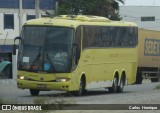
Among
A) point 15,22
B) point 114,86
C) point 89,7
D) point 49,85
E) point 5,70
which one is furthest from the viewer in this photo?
point 15,22

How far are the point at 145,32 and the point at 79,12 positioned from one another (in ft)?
64.3

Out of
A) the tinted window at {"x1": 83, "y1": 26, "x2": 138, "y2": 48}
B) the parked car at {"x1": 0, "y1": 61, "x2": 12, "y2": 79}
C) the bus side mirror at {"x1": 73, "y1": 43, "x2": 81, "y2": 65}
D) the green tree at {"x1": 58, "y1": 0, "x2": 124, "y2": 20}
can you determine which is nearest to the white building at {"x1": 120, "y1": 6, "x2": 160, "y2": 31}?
the green tree at {"x1": 58, "y1": 0, "x2": 124, "y2": 20}

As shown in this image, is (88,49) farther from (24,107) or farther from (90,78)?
(24,107)

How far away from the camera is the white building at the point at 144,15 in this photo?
10331cm

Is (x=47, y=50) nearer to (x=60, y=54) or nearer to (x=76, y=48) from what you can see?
(x=60, y=54)

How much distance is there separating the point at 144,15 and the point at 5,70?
2140 inches

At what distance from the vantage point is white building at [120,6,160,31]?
103 metres

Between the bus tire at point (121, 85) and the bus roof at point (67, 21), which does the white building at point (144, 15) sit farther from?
the bus roof at point (67, 21)

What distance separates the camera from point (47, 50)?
27.7 metres

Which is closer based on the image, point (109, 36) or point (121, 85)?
point (109, 36)

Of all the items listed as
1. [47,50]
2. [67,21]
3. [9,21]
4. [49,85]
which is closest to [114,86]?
[67,21]

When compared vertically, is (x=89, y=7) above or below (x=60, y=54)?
below

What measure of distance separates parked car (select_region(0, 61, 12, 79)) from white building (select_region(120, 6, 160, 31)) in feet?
167

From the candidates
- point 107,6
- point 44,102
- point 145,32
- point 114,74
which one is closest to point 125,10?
point 107,6
